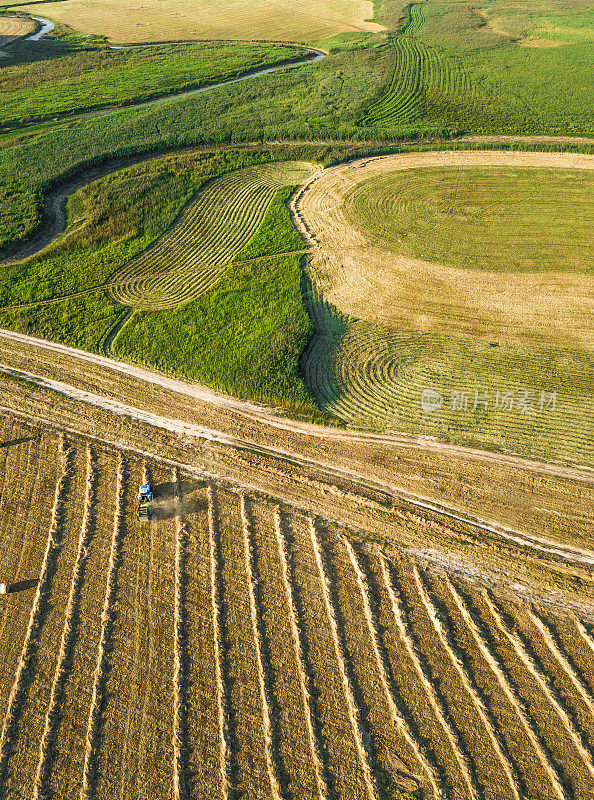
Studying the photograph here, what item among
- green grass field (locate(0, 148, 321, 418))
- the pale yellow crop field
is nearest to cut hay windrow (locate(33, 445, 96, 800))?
green grass field (locate(0, 148, 321, 418))

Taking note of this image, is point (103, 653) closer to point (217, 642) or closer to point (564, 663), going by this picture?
point (217, 642)

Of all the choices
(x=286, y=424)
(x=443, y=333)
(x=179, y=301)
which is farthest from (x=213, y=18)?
(x=286, y=424)

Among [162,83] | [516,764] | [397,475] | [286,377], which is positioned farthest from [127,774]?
[162,83]

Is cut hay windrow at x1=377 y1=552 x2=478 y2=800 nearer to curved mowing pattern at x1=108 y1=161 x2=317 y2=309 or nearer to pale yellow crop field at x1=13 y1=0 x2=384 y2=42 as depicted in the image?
curved mowing pattern at x1=108 y1=161 x2=317 y2=309

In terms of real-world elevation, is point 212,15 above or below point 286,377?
above

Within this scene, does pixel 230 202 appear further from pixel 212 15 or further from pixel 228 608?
pixel 212 15

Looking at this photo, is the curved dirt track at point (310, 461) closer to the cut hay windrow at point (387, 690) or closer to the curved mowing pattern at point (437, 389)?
the curved mowing pattern at point (437, 389)
